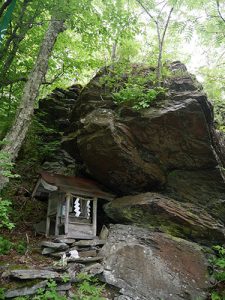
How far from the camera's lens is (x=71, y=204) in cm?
891

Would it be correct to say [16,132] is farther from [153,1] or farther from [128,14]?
[153,1]

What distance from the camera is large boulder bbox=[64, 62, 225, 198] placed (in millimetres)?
9336

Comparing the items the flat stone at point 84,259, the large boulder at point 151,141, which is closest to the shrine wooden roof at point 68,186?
the large boulder at point 151,141

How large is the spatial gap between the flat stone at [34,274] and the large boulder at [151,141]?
4.19m

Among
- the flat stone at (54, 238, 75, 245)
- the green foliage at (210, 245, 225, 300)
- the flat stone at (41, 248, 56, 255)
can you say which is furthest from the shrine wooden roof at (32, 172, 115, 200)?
the green foliage at (210, 245, 225, 300)

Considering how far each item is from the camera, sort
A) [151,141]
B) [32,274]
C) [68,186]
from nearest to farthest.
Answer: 1. [32,274]
2. [68,186]
3. [151,141]

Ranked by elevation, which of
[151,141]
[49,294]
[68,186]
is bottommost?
[49,294]

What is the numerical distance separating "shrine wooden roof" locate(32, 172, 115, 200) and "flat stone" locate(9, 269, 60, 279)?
8.41 ft

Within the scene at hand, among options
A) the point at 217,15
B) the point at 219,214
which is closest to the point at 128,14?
the point at 217,15

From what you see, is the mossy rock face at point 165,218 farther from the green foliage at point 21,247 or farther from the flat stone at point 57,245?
the green foliage at point 21,247

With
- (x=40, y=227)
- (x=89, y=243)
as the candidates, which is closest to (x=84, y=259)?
(x=89, y=243)

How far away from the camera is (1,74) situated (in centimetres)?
1058

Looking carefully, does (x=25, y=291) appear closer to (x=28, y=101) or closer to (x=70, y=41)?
(x=28, y=101)

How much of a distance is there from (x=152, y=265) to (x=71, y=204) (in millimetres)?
3083
